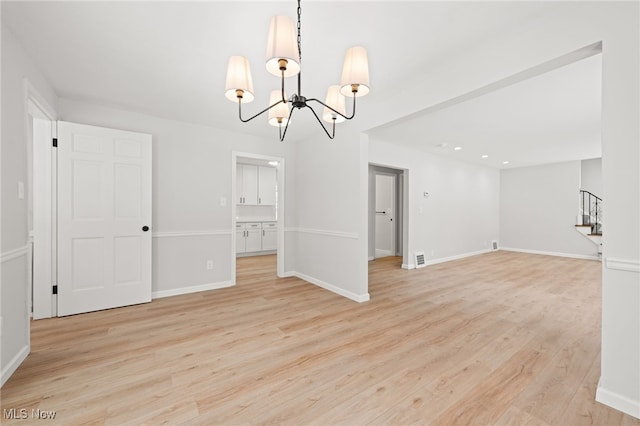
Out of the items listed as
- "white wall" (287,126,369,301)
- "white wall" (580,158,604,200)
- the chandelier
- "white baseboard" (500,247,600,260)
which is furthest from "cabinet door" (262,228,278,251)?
"white wall" (580,158,604,200)

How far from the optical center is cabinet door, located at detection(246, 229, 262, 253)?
6.95 meters

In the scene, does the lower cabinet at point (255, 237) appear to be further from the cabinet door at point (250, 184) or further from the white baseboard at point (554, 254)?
the white baseboard at point (554, 254)

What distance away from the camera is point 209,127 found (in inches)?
160

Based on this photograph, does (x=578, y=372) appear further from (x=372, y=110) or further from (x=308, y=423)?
(x=372, y=110)

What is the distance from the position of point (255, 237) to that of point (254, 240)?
3.2 inches

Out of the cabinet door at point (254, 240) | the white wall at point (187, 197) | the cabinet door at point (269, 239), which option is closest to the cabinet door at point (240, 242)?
the cabinet door at point (254, 240)

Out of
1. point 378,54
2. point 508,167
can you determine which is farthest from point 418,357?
point 508,167

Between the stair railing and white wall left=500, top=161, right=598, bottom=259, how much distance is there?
0.41m

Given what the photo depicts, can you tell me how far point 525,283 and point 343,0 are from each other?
4.80m

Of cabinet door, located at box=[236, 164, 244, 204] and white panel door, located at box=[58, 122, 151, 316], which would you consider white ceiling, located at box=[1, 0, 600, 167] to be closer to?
Result: white panel door, located at box=[58, 122, 151, 316]

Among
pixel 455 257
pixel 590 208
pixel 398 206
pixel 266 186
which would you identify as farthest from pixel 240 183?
pixel 590 208

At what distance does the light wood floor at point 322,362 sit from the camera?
1575 mm

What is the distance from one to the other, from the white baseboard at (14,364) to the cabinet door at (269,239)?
510cm

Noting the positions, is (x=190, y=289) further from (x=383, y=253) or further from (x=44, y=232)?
(x=383, y=253)
